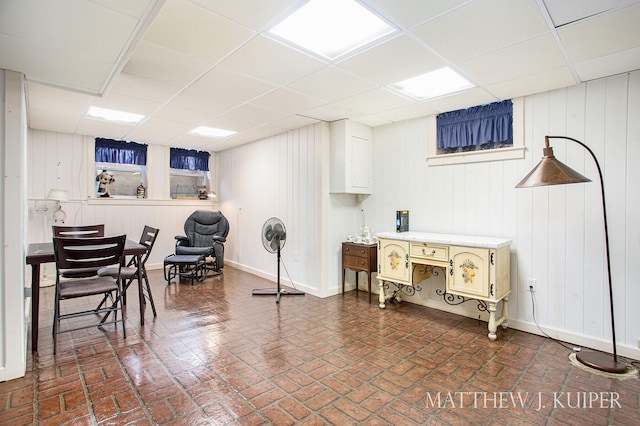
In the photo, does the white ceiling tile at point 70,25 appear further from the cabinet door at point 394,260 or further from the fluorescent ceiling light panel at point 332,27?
the cabinet door at point 394,260

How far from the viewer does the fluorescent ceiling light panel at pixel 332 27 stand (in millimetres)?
1927

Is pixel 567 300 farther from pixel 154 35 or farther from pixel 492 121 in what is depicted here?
pixel 154 35

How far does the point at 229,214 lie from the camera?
6523 millimetres

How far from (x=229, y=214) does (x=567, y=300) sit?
215 inches

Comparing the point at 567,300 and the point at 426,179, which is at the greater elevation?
the point at 426,179

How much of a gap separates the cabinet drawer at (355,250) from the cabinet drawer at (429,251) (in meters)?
0.70

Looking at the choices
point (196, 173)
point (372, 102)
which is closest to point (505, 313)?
point (372, 102)

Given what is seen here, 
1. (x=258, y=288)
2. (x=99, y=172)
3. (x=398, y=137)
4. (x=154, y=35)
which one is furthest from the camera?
(x=99, y=172)

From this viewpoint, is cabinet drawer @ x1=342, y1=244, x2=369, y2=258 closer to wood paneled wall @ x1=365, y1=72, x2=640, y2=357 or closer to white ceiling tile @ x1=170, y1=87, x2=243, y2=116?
wood paneled wall @ x1=365, y1=72, x2=640, y2=357

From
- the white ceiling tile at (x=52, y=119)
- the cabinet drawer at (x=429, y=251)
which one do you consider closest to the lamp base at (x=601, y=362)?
the cabinet drawer at (x=429, y=251)

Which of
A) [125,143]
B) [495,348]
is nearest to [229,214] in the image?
[125,143]

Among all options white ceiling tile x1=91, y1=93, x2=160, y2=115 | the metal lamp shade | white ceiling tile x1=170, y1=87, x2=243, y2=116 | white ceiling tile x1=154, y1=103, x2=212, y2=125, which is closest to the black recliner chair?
white ceiling tile x1=154, y1=103, x2=212, y2=125

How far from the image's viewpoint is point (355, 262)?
166 inches


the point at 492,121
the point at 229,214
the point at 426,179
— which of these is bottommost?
the point at 229,214
